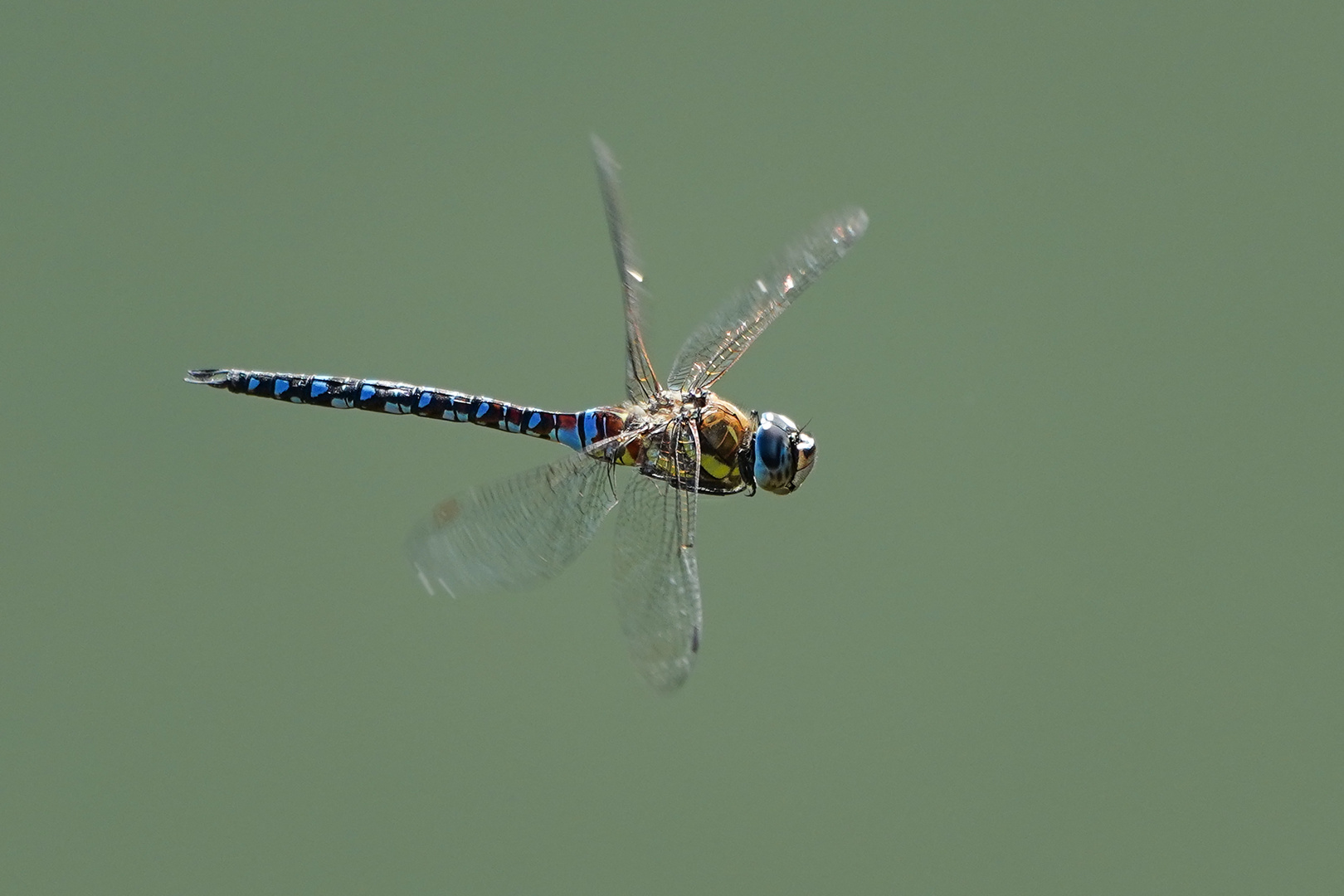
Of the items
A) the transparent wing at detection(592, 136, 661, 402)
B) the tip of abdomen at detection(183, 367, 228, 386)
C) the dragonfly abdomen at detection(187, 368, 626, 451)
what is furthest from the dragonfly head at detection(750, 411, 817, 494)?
the tip of abdomen at detection(183, 367, 228, 386)

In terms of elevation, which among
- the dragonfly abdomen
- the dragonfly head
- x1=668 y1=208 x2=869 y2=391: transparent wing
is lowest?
the dragonfly head

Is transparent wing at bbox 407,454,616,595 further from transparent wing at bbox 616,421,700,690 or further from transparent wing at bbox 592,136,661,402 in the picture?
transparent wing at bbox 592,136,661,402

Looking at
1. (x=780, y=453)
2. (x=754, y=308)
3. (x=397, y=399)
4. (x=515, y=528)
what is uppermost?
(x=754, y=308)

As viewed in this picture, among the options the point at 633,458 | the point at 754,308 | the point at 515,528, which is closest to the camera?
the point at 515,528

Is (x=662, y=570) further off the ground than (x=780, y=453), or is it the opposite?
(x=780, y=453)

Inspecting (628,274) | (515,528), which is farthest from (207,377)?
(628,274)

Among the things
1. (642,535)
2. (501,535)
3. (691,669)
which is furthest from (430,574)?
(691,669)

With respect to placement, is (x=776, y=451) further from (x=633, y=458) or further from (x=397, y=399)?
(x=397, y=399)
